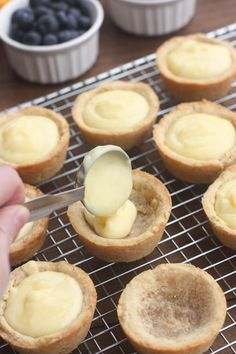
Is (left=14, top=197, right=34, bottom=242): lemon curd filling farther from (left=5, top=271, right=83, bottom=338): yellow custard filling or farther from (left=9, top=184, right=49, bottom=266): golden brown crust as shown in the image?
(left=5, top=271, right=83, bottom=338): yellow custard filling

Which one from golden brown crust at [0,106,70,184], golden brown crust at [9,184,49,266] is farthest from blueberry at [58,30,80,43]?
golden brown crust at [9,184,49,266]

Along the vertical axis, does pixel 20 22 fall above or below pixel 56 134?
above

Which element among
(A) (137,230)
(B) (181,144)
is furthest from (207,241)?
(B) (181,144)

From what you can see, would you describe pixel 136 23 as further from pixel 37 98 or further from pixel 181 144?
pixel 181 144

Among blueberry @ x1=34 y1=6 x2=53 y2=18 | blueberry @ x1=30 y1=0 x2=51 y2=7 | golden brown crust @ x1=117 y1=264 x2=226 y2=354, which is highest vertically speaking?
blueberry @ x1=34 y1=6 x2=53 y2=18

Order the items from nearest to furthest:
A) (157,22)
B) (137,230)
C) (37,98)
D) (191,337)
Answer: (191,337) → (137,230) → (37,98) → (157,22)

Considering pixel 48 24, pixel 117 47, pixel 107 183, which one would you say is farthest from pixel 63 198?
pixel 117 47

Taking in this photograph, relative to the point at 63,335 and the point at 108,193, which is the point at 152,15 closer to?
the point at 108,193
